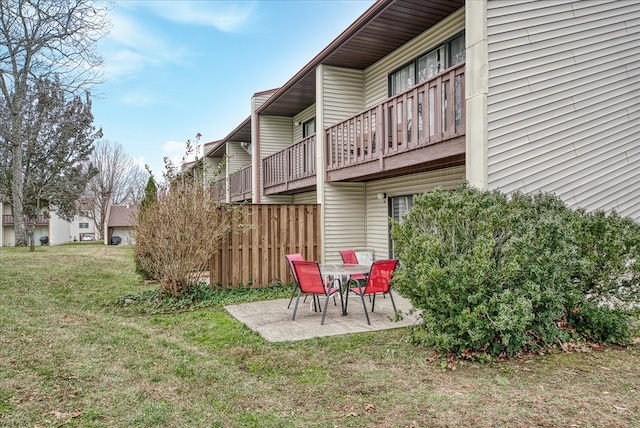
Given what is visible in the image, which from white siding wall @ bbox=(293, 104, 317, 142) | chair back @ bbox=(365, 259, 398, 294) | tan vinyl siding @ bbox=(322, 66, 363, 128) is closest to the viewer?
chair back @ bbox=(365, 259, 398, 294)

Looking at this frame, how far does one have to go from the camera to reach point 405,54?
10078 mm

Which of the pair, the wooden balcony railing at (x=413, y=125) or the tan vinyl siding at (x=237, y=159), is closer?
the wooden balcony railing at (x=413, y=125)

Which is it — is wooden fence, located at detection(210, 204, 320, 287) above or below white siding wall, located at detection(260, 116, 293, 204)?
below

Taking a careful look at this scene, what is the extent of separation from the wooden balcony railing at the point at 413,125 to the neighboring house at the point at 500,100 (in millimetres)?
23

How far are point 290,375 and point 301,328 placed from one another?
186cm

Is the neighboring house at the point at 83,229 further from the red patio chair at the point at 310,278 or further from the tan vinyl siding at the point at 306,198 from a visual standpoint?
the red patio chair at the point at 310,278

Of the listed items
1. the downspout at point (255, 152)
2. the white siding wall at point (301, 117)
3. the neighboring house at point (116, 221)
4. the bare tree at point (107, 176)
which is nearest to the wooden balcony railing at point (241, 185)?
the downspout at point (255, 152)

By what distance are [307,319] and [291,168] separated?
7450 millimetres

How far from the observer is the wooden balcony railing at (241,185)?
18141 millimetres

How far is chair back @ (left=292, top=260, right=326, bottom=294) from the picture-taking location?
651 cm

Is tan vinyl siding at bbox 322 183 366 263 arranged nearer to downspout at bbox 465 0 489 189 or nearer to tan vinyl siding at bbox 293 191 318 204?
tan vinyl siding at bbox 293 191 318 204

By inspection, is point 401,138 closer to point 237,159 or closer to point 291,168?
point 291,168

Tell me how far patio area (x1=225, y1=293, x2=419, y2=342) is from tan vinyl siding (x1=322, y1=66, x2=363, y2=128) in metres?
5.49

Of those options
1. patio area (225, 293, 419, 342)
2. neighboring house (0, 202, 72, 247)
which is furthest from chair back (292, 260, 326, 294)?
neighboring house (0, 202, 72, 247)
